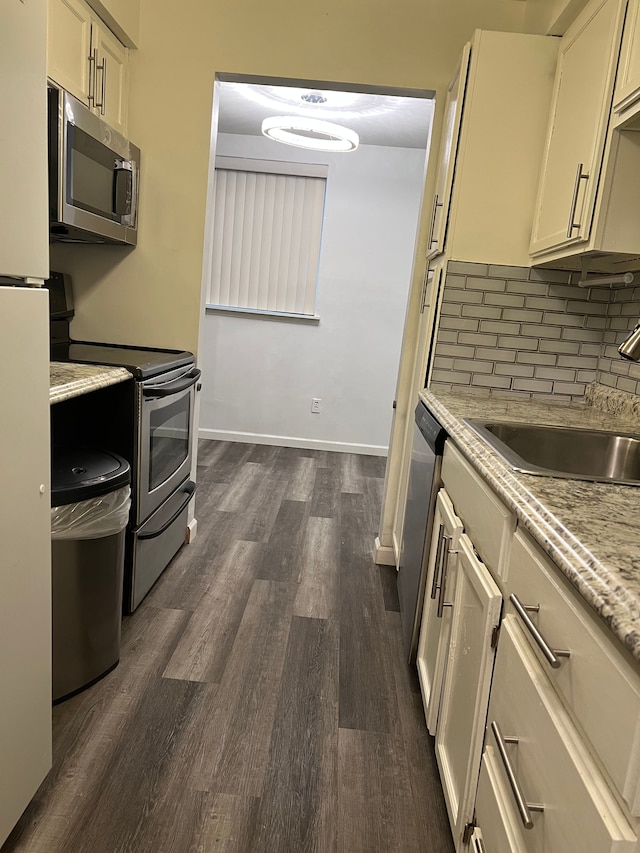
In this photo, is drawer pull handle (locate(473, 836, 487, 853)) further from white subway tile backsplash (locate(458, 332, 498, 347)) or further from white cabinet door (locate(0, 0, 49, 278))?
white subway tile backsplash (locate(458, 332, 498, 347))

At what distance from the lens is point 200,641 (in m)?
2.14

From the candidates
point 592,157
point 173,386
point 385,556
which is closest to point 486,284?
point 592,157

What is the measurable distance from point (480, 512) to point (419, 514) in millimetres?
714

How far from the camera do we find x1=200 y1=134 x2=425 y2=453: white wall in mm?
4805

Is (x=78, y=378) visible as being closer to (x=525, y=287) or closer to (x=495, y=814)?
(x=495, y=814)

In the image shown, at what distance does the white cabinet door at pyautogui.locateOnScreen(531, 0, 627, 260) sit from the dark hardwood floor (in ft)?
4.99

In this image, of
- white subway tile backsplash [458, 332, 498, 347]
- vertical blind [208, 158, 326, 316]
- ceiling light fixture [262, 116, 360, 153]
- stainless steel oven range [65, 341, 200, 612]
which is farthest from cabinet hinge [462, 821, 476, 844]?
vertical blind [208, 158, 326, 316]

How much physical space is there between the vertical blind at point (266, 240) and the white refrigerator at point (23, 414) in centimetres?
Answer: 389

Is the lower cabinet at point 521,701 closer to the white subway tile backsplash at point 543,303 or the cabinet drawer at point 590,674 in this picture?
the cabinet drawer at point 590,674

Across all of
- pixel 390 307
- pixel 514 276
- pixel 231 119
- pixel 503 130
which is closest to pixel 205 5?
pixel 503 130

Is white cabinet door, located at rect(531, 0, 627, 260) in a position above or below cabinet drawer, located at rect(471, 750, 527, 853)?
above

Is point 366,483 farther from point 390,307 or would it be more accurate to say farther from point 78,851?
point 78,851

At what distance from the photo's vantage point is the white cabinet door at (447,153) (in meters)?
2.19

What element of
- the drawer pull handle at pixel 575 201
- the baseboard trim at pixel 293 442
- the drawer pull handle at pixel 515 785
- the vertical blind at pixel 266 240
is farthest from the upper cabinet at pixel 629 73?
the baseboard trim at pixel 293 442
